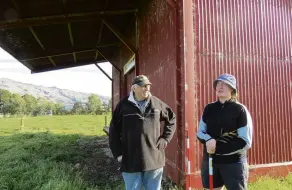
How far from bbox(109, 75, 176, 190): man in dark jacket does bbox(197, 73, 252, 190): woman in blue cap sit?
0.58 m

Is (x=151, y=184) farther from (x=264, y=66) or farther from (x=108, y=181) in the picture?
(x=264, y=66)

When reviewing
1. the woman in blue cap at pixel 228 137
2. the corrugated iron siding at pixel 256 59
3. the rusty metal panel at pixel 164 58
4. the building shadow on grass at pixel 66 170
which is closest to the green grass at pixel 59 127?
the building shadow on grass at pixel 66 170

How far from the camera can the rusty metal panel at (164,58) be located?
5.53 m

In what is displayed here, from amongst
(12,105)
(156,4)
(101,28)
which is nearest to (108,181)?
(156,4)

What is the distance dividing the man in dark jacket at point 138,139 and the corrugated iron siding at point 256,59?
6.47 ft

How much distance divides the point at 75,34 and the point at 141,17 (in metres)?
2.83

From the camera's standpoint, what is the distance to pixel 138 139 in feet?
10.9

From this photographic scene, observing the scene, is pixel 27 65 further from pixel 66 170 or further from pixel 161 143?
pixel 161 143

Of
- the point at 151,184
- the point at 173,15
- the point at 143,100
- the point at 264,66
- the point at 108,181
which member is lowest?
the point at 108,181

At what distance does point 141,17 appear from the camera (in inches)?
338

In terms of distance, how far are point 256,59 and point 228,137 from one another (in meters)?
3.37

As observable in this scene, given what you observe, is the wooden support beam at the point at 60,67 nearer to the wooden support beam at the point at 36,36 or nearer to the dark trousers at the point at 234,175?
the wooden support beam at the point at 36,36

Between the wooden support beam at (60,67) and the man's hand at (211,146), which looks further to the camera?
the wooden support beam at (60,67)

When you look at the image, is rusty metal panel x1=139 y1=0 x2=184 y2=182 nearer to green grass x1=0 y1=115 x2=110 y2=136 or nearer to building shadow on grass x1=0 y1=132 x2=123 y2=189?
building shadow on grass x1=0 y1=132 x2=123 y2=189
